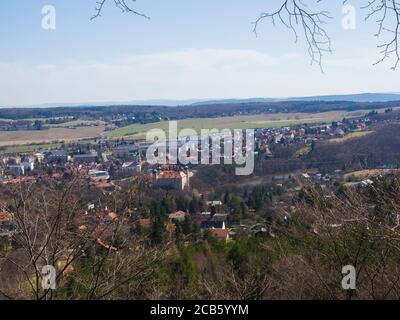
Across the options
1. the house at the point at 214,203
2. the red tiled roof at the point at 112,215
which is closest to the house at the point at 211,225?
the house at the point at 214,203

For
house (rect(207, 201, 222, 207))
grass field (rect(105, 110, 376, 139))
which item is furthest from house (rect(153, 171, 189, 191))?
grass field (rect(105, 110, 376, 139))

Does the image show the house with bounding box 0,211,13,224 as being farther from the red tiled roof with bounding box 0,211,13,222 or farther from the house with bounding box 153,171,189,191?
the house with bounding box 153,171,189,191

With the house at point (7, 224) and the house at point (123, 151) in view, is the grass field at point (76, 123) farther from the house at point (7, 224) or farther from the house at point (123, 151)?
the house at point (7, 224)

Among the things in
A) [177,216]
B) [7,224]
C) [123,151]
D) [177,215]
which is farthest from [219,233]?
[123,151]
